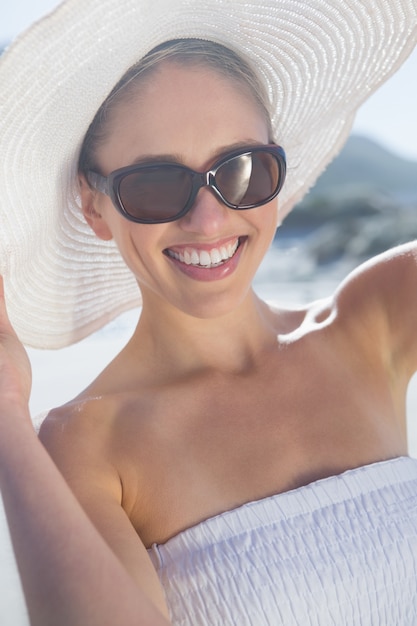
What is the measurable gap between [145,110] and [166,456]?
24.5 inches

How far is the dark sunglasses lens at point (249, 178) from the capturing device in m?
1.49

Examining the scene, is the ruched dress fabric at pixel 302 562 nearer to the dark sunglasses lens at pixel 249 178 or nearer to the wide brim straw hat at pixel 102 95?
the dark sunglasses lens at pixel 249 178

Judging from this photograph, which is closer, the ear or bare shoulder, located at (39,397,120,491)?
bare shoulder, located at (39,397,120,491)

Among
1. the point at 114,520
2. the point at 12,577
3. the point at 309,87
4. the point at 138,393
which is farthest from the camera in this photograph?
the point at 12,577

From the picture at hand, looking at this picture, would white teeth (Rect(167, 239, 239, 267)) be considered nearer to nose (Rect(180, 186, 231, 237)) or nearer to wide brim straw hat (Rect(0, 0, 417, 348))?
nose (Rect(180, 186, 231, 237))

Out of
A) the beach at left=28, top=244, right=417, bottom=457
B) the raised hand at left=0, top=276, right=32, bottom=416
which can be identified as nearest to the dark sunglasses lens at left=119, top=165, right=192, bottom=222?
the raised hand at left=0, top=276, right=32, bottom=416

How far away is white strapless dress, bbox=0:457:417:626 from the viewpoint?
4.73 ft

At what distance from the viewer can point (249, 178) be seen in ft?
4.97

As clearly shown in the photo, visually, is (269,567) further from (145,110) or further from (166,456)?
(145,110)

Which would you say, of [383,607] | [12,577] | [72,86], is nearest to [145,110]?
[72,86]

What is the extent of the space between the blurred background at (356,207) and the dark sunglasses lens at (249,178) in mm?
3837

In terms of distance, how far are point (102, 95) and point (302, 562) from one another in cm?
88

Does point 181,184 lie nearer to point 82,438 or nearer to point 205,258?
point 205,258

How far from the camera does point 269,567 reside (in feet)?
4.83
